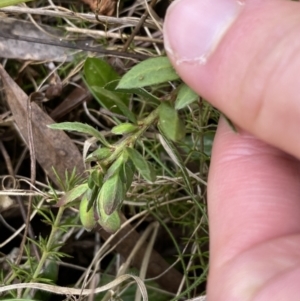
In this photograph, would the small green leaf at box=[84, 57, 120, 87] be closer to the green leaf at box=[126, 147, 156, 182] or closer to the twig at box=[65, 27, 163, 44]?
the twig at box=[65, 27, 163, 44]

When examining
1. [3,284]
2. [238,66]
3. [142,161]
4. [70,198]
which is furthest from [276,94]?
[3,284]

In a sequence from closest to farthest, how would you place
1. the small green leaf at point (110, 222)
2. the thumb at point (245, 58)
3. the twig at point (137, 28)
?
the thumb at point (245, 58) → the small green leaf at point (110, 222) → the twig at point (137, 28)

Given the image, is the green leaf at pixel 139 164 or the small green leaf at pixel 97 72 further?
the small green leaf at pixel 97 72

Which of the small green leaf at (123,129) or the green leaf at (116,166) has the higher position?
the small green leaf at (123,129)

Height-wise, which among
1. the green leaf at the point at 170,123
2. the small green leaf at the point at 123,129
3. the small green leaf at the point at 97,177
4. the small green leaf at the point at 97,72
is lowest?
the small green leaf at the point at 97,72

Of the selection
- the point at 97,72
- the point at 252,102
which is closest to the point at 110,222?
the point at 252,102

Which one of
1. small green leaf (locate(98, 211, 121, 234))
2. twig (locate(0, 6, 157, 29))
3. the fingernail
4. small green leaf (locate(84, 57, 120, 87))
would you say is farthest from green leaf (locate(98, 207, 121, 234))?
twig (locate(0, 6, 157, 29))

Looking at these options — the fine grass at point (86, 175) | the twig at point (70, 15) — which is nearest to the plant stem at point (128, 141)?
the fine grass at point (86, 175)

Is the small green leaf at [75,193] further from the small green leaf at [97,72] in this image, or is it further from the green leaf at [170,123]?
the small green leaf at [97,72]

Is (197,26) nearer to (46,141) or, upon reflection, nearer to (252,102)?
(252,102)
